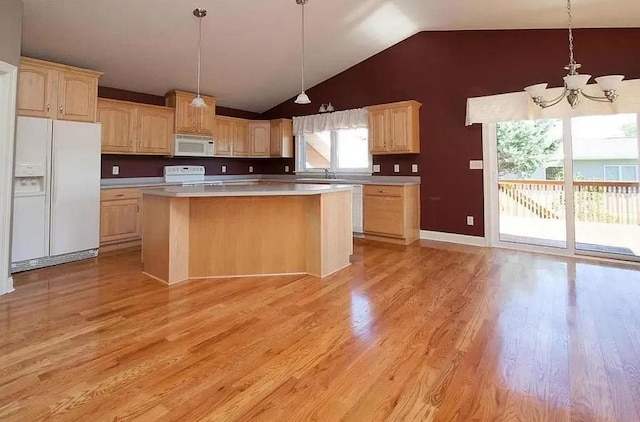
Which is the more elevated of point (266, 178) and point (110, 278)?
point (266, 178)

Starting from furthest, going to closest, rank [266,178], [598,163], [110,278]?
[266,178], [598,163], [110,278]

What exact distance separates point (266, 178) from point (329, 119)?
2006 mm

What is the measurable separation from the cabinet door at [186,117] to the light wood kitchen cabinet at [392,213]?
2.96 m

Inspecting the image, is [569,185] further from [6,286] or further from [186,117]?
[6,286]

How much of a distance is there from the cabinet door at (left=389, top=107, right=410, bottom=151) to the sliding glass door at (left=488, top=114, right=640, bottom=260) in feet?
3.79

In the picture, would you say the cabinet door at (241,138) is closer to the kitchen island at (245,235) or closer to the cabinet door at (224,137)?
the cabinet door at (224,137)

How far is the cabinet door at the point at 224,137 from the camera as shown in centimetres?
614

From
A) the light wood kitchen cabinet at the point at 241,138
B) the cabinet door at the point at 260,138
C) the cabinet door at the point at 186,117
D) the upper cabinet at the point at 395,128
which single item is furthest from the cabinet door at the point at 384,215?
the cabinet door at the point at 186,117

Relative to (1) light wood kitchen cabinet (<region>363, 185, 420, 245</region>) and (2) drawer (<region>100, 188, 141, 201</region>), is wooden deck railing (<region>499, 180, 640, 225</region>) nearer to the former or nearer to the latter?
(1) light wood kitchen cabinet (<region>363, 185, 420, 245</region>)

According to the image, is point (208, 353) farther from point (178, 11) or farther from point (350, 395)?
point (178, 11)

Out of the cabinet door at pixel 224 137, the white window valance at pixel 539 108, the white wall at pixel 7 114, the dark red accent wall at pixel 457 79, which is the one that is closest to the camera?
the white wall at pixel 7 114

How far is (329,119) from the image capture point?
617 cm

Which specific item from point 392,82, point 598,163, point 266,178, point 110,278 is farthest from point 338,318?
point 266,178

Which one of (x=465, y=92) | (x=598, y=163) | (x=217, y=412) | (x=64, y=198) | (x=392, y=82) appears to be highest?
(x=392, y=82)
